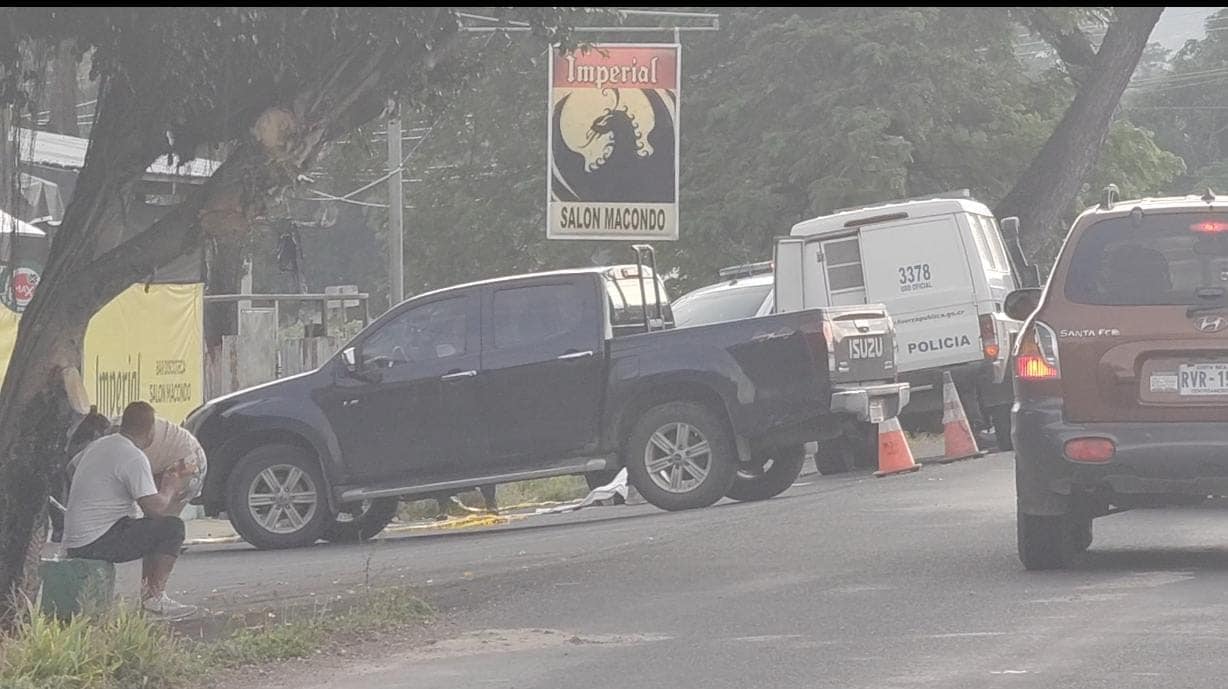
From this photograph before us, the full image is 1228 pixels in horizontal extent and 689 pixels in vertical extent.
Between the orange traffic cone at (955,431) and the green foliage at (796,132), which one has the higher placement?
the green foliage at (796,132)

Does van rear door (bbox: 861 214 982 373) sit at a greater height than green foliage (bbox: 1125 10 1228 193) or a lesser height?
lesser

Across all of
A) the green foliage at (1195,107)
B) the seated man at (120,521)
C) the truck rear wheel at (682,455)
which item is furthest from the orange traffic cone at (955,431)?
the green foliage at (1195,107)

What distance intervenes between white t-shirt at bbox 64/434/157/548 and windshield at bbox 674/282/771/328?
976 centimetres

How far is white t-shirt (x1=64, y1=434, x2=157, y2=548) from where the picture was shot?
37.8ft

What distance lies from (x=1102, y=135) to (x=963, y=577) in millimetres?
20805

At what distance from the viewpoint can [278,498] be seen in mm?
16703

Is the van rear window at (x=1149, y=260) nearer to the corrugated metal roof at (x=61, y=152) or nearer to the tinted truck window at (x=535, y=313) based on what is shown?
the tinted truck window at (x=535, y=313)

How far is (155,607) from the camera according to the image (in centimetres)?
1143

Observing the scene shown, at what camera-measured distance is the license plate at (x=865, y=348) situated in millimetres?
16422

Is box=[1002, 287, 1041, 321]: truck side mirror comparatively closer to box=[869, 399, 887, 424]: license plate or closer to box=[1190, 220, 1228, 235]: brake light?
box=[1190, 220, 1228, 235]: brake light

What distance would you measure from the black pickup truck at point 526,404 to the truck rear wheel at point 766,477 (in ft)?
1.80

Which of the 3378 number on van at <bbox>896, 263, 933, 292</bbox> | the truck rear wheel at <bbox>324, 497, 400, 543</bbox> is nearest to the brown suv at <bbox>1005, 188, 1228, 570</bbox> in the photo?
the truck rear wheel at <bbox>324, 497, 400, 543</bbox>

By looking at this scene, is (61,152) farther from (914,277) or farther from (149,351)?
(914,277)

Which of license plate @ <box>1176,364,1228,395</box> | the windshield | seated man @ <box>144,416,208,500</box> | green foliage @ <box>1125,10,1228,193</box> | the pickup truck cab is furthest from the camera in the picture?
green foliage @ <box>1125,10,1228,193</box>
